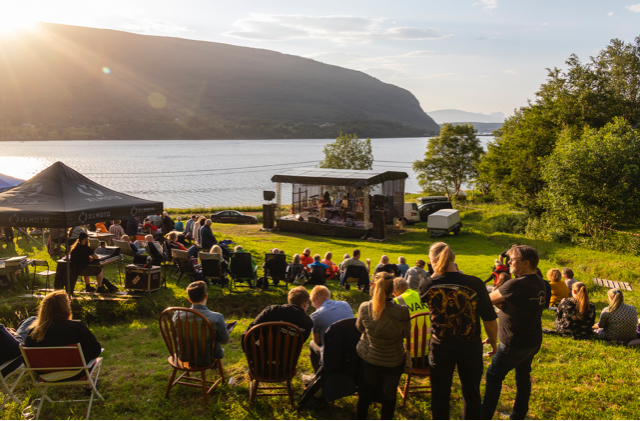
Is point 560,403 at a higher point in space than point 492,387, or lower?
lower

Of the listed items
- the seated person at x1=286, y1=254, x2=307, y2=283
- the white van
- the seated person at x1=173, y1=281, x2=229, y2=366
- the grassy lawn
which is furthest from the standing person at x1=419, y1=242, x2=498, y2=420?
the white van

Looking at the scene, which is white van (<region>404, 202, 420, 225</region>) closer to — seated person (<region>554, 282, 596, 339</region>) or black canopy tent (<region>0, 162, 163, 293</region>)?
black canopy tent (<region>0, 162, 163, 293</region>)

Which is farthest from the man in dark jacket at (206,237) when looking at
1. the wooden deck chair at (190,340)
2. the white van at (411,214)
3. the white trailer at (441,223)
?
the white van at (411,214)

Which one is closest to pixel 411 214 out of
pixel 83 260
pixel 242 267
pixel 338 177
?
pixel 338 177

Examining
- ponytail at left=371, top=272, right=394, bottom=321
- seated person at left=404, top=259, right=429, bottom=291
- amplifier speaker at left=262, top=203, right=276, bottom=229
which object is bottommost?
amplifier speaker at left=262, top=203, right=276, bottom=229

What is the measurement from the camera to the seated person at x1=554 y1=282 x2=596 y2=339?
21.0 ft

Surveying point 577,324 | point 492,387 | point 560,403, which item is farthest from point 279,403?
point 577,324

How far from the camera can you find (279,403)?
4.18 m

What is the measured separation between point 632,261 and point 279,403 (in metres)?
15.4

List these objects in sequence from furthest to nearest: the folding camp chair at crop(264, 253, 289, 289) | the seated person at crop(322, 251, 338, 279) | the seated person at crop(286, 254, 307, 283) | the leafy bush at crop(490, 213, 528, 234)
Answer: the leafy bush at crop(490, 213, 528, 234), the seated person at crop(322, 251, 338, 279), the seated person at crop(286, 254, 307, 283), the folding camp chair at crop(264, 253, 289, 289)

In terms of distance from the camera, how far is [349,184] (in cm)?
2061

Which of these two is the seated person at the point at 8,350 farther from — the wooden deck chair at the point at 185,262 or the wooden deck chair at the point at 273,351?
the wooden deck chair at the point at 185,262

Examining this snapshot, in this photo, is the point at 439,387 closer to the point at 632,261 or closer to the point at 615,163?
the point at 632,261

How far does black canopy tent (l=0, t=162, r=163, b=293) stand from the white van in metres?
22.5
